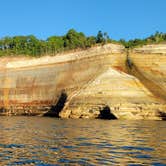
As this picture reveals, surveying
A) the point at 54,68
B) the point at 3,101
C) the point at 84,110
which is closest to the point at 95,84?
the point at 84,110

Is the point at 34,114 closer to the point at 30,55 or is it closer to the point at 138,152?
the point at 30,55

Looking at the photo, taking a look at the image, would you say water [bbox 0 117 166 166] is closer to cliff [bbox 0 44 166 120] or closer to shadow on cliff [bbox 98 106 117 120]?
shadow on cliff [bbox 98 106 117 120]

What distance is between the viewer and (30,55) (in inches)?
2938

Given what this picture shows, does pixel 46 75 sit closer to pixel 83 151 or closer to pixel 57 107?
pixel 57 107

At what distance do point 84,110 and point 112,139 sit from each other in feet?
82.0

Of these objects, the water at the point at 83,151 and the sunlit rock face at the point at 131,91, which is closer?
the water at the point at 83,151

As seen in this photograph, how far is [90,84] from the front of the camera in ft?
163

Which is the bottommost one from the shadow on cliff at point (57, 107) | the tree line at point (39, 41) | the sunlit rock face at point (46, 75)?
the shadow on cliff at point (57, 107)

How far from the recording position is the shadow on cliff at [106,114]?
44.5m

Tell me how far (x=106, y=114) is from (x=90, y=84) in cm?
561

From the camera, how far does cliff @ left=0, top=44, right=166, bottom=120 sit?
1761 inches

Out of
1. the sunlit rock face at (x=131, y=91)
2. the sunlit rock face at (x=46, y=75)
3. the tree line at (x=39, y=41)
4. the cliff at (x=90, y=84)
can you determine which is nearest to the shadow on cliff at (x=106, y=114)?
Result: the cliff at (x=90, y=84)

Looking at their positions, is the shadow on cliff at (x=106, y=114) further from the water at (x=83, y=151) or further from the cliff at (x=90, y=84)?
the water at (x=83, y=151)

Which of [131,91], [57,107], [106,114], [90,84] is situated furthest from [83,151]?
[57,107]
